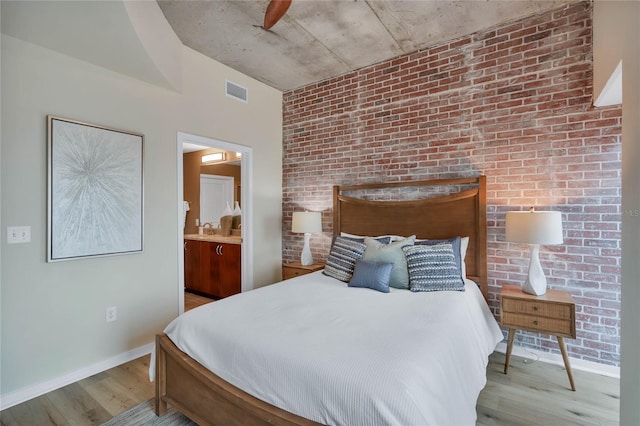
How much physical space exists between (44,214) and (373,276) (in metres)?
2.48

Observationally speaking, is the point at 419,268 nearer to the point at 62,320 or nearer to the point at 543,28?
the point at 543,28

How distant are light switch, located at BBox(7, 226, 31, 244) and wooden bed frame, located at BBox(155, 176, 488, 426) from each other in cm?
122

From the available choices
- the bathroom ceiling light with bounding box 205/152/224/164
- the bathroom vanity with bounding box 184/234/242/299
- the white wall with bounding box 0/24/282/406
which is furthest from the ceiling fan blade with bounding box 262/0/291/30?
the bathroom ceiling light with bounding box 205/152/224/164

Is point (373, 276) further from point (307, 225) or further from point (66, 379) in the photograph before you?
point (66, 379)

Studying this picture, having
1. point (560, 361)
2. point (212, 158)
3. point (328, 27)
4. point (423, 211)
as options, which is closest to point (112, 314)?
point (423, 211)

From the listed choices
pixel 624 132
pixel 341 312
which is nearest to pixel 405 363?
pixel 341 312

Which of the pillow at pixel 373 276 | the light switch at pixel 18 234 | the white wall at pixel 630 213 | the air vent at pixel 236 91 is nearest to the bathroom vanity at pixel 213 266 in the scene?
the air vent at pixel 236 91

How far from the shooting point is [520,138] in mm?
2748

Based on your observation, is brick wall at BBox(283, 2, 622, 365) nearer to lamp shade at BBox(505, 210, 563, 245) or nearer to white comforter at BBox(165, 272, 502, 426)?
lamp shade at BBox(505, 210, 563, 245)

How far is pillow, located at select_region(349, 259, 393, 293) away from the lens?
252 cm

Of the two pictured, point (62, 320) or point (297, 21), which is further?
point (297, 21)

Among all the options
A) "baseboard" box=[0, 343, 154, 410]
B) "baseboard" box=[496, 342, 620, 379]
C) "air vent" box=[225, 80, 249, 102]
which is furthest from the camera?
"air vent" box=[225, 80, 249, 102]

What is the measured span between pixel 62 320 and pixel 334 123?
323 cm

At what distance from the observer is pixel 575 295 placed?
2.54 m
